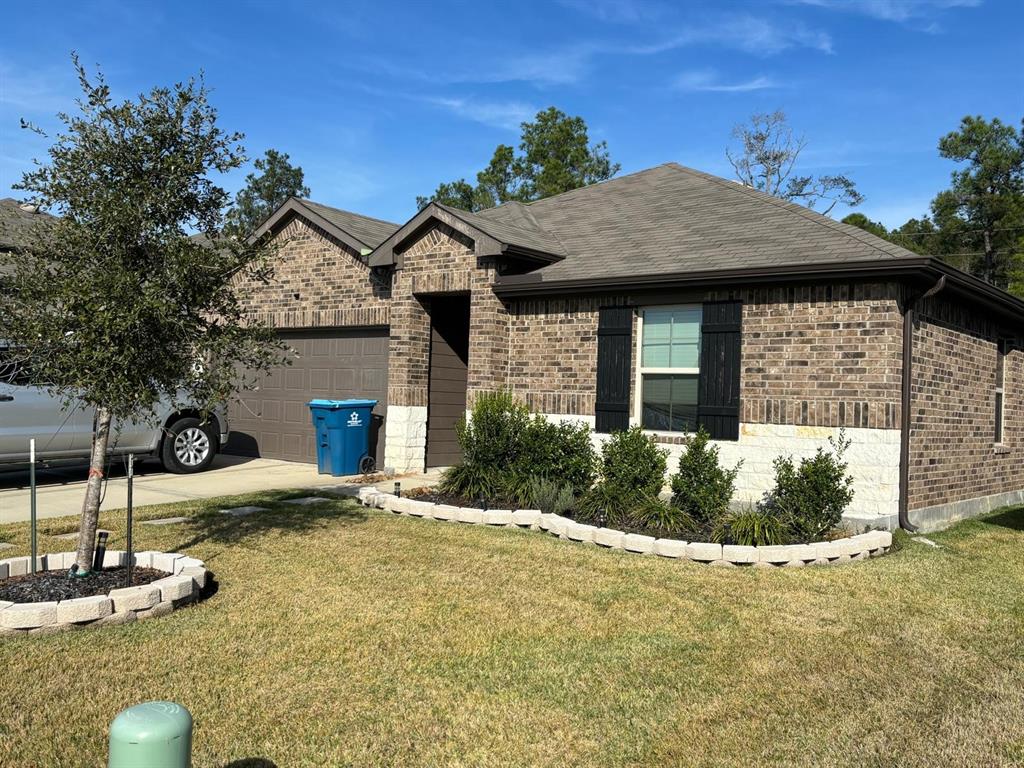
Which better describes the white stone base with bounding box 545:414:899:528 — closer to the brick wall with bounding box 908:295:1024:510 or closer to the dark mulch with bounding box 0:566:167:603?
the brick wall with bounding box 908:295:1024:510

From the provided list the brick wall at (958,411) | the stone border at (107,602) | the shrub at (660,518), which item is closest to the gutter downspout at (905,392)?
the brick wall at (958,411)

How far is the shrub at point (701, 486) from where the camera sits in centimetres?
810

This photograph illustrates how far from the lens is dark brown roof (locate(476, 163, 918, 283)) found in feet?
31.6

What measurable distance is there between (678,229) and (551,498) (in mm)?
4832

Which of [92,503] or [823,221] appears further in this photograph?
[823,221]

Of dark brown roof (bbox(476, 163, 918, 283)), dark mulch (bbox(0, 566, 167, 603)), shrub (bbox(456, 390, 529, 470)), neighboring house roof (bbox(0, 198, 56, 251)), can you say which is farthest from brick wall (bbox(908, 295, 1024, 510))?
neighboring house roof (bbox(0, 198, 56, 251))

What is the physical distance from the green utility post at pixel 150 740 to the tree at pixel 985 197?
4192cm

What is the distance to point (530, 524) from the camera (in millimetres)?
8586

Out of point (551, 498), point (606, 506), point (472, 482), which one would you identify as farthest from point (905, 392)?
point (472, 482)

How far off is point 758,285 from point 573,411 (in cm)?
296

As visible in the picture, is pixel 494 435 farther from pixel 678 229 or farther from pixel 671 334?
pixel 678 229

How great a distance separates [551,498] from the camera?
8.88 m

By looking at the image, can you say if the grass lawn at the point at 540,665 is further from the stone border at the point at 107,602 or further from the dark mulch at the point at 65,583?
the dark mulch at the point at 65,583

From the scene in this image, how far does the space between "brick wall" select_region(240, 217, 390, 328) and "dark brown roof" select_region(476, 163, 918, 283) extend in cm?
237
